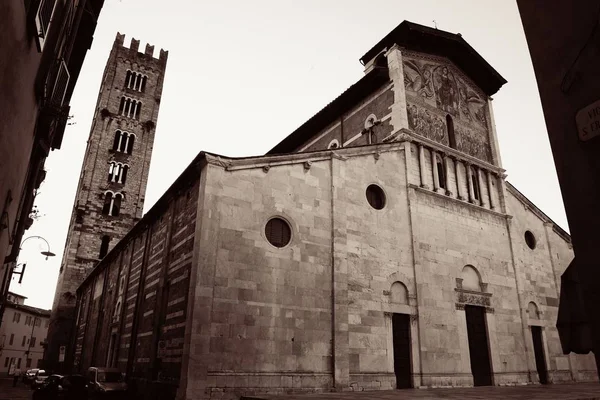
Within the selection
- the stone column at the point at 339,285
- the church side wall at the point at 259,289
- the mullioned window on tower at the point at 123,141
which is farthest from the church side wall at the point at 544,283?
the mullioned window on tower at the point at 123,141

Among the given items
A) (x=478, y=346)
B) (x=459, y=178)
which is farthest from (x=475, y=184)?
(x=478, y=346)

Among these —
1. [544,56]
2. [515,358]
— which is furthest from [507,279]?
[544,56]

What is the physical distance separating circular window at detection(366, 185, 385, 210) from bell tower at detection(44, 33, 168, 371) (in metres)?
29.7

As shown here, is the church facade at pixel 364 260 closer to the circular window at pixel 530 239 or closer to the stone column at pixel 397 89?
the stone column at pixel 397 89

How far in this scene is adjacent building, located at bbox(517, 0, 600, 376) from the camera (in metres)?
4.43

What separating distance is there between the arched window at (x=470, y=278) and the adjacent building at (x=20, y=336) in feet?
166

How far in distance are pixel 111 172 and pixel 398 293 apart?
3449cm

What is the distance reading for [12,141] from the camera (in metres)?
6.19

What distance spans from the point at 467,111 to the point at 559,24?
60.2 ft

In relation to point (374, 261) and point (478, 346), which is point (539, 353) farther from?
point (374, 261)

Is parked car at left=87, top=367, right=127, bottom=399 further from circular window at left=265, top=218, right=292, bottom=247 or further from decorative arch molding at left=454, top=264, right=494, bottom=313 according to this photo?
decorative arch molding at left=454, top=264, right=494, bottom=313

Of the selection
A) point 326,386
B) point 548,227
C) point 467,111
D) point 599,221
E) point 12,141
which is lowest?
point 326,386

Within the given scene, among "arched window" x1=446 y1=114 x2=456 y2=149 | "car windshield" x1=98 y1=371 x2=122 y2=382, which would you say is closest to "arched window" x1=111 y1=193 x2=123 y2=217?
"car windshield" x1=98 y1=371 x2=122 y2=382

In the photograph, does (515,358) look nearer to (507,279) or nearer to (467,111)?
(507,279)
